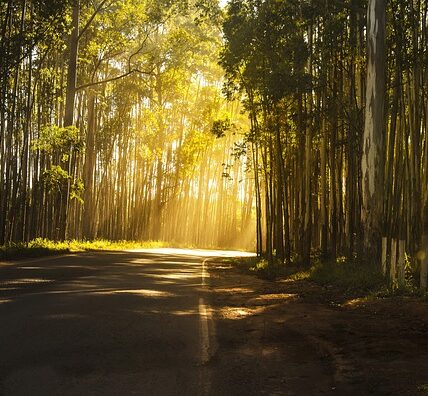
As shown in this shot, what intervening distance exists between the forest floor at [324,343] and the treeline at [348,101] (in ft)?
8.20

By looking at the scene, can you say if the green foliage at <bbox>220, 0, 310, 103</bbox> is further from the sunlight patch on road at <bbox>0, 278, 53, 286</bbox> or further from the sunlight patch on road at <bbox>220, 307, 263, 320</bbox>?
the sunlight patch on road at <bbox>0, 278, 53, 286</bbox>

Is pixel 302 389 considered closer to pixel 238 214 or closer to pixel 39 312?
pixel 39 312

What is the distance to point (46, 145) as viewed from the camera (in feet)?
79.2

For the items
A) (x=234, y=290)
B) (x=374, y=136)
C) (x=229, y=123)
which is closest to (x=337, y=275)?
(x=234, y=290)

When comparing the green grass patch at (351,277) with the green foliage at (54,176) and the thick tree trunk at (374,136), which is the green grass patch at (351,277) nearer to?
the thick tree trunk at (374,136)

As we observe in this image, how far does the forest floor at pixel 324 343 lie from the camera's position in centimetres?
544

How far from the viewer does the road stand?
16.3ft

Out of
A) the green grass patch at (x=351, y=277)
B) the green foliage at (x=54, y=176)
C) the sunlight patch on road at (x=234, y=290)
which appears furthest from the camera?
the green foliage at (x=54, y=176)

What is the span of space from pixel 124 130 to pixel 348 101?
28.5 metres

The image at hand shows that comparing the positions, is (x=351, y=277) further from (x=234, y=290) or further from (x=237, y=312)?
(x=237, y=312)

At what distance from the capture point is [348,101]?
758 inches

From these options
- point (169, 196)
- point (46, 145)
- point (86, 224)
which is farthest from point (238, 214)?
point (46, 145)

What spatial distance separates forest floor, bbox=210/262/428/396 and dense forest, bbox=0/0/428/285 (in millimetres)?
2219

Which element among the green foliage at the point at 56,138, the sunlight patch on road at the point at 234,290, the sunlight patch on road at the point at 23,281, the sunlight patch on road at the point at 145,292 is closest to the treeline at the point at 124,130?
the green foliage at the point at 56,138
